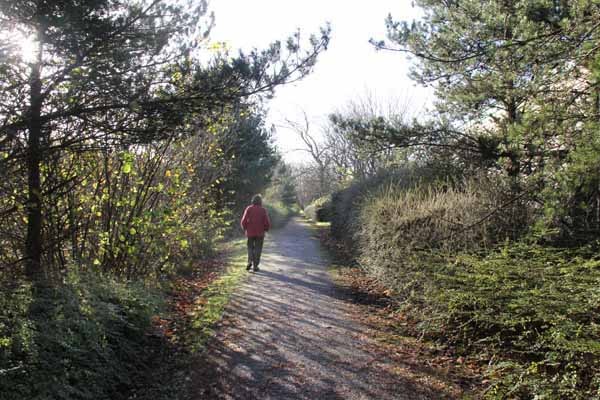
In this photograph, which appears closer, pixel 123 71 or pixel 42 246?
pixel 123 71

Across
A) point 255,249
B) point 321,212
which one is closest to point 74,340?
point 255,249

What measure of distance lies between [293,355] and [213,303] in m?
2.69

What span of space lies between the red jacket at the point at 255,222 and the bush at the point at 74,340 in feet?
17.8

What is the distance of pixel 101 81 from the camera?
4.53 m

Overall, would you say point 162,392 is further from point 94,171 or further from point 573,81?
point 573,81

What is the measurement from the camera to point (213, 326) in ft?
20.0

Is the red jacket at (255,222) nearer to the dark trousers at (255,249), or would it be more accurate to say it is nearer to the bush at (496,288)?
the dark trousers at (255,249)

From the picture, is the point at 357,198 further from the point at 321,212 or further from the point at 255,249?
the point at 321,212

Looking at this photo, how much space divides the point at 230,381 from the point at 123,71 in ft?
10.9

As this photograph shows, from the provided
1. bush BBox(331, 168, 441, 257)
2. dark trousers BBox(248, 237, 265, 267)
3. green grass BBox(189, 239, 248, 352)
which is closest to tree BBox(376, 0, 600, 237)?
bush BBox(331, 168, 441, 257)

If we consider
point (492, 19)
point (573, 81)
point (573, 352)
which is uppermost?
point (492, 19)

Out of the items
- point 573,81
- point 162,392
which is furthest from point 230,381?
point 573,81

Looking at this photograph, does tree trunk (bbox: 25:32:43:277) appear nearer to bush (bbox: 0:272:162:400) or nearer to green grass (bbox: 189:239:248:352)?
bush (bbox: 0:272:162:400)

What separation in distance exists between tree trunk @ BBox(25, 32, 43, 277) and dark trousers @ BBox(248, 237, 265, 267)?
5.87 m
